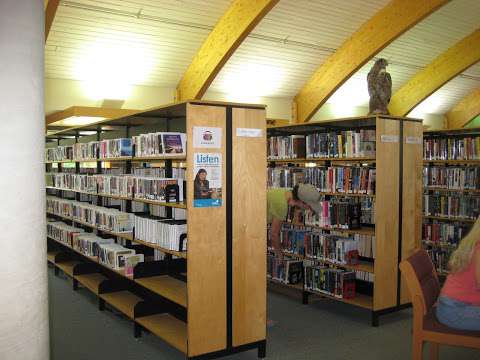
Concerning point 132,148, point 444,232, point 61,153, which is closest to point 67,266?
point 61,153

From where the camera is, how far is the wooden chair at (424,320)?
3148mm

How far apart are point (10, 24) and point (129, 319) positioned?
374 centimetres

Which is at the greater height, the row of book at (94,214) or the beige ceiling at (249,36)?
the beige ceiling at (249,36)

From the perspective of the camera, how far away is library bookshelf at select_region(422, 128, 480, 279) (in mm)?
6613

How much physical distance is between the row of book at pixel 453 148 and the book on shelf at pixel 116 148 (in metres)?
4.29

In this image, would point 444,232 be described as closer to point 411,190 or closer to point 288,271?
point 411,190

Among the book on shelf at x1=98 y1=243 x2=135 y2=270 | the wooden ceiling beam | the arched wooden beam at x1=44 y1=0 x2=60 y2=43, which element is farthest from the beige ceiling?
the book on shelf at x1=98 y1=243 x2=135 y2=270

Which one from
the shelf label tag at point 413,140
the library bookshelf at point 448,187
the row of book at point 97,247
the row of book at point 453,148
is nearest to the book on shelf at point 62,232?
the row of book at point 97,247

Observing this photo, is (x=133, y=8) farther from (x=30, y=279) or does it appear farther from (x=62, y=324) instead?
(x=30, y=279)

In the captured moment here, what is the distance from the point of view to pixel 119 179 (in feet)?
18.4

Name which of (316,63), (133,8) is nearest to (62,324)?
(133,8)

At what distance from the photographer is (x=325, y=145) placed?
578 centimetres

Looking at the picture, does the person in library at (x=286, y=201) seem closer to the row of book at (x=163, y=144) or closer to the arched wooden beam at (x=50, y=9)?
the row of book at (x=163, y=144)

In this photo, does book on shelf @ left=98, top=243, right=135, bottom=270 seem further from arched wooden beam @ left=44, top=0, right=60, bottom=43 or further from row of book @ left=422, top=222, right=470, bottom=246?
row of book @ left=422, top=222, right=470, bottom=246
